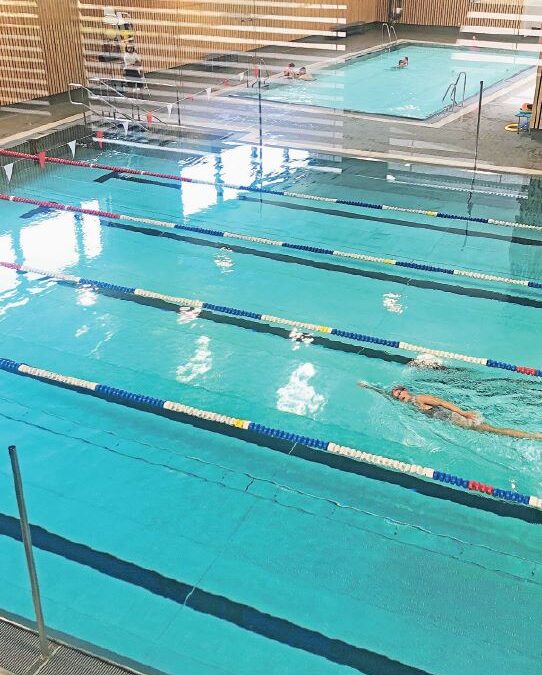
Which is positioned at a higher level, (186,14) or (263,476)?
(186,14)

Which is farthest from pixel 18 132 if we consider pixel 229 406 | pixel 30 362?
pixel 229 406

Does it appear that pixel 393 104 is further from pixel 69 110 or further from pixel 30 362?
pixel 30 362

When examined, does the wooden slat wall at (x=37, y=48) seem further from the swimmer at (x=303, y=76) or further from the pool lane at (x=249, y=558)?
the pool lane at (x=249, y=558)

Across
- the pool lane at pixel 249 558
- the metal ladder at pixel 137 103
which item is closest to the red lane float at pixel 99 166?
the metal ladder at pixel 137 103

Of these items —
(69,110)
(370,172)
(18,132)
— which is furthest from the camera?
(69,110)

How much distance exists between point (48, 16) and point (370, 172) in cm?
767

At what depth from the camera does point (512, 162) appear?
9.98 meters

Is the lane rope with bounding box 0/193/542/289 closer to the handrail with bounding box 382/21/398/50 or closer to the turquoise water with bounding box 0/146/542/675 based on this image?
the turquoise water with bounding box 0/146/542/675

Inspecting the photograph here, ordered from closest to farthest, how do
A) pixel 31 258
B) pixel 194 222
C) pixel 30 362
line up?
pixel 30 362
pixel 31 258
pixel 194 222

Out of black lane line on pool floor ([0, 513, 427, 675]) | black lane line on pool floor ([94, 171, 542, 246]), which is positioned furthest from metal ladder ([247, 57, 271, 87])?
black lane line on pool floor ([0, 513, 427, 675])

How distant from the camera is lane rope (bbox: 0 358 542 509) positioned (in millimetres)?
3930

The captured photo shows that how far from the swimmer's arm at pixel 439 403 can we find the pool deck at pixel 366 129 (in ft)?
19.7

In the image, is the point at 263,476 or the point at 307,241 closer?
the point at 263,476

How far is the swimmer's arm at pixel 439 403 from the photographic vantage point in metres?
4.64
